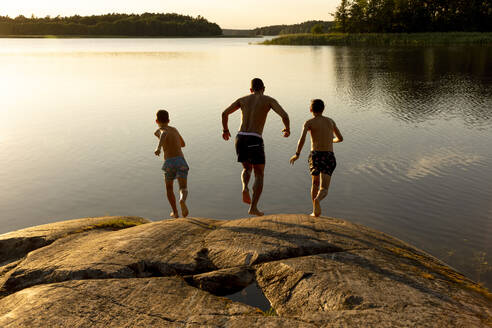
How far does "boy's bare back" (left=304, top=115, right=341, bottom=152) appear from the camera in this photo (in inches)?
259

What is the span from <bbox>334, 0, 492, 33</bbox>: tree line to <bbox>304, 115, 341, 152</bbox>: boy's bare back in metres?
111

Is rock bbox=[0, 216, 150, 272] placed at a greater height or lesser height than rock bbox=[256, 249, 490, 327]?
lesser

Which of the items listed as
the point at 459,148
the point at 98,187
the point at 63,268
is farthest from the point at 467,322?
the point at 459,148

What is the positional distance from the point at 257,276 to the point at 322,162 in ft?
9.28

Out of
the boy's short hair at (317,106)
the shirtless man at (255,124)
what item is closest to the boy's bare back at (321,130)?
the boy's short hair at (317,106)

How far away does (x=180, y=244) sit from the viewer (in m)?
5.27

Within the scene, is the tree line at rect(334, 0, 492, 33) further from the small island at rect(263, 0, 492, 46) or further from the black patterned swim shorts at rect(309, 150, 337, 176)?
the black patterned swim shorts at rect(309, 150, 337, 176)

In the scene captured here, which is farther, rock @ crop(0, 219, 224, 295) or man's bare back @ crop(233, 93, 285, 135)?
man's bare back @ crop(233, 93, 285, 135)

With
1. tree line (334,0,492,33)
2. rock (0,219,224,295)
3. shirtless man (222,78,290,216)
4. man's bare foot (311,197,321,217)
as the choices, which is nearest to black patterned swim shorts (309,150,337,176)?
man's bare foot (311,197,321,217)

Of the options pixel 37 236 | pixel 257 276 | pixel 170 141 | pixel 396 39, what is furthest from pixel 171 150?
pixel 396 39

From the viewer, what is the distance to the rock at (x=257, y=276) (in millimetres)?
3666

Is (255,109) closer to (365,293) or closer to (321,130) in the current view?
(321,130)

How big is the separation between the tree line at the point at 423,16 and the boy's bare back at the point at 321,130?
363ft

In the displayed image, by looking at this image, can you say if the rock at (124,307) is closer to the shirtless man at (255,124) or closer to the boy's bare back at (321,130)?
the shirtless man at (255,124)
